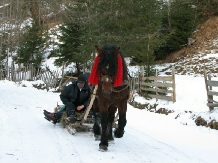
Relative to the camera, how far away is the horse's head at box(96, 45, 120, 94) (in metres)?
5.00

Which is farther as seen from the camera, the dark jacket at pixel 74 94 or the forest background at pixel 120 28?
the forest background at pixel 120 28

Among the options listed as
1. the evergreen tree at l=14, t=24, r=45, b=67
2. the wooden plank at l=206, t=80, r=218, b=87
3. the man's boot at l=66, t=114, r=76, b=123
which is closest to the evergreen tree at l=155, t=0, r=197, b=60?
the evergreen tree at l=14, t=24, r=45, b=67

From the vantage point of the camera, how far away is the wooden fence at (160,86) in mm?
10992

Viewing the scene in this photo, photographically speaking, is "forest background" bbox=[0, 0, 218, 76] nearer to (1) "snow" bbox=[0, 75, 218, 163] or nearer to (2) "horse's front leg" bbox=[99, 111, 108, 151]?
(1) "snow" bbox=[0, 75, 218, 163]

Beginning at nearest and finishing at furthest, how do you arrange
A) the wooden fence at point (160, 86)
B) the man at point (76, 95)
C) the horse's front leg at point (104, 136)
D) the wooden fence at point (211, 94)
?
1. the horse's front leg at point (104, 136)
2. the man at point (76, 95)
3. the wooden fence at point (211, 94)
4. the wooden fence at point (160, 86)

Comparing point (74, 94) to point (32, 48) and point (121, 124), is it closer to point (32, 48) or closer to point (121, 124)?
point (121, 124)

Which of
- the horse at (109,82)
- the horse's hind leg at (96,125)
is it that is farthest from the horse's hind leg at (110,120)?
the horse's hind leg at (96,125)

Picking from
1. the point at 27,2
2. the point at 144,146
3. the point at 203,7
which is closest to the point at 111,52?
the point at 144,146

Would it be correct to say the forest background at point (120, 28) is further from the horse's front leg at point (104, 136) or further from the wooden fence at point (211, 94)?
the horse's front leg at point (104, 136)

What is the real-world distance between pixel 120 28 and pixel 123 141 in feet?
39.3

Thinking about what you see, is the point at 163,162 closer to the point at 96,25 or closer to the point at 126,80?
the point at 126,80

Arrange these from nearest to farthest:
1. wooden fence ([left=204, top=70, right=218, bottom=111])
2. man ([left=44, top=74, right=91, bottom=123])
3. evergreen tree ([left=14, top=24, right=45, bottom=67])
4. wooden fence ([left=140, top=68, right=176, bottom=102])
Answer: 1. man ([left=44, top=74, right=91, bottom=123])
2. wooden fence ([left=204, top=70, right=218, bottom=111])
3. wooden fence ([left=140, top=68, right=176, bottom=102])
4. evergreen tree ([left=14, top=24, right=45, bottom=67])

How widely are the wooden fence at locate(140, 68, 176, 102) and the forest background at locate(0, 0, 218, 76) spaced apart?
0.78m

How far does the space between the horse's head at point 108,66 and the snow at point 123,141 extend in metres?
1.22
